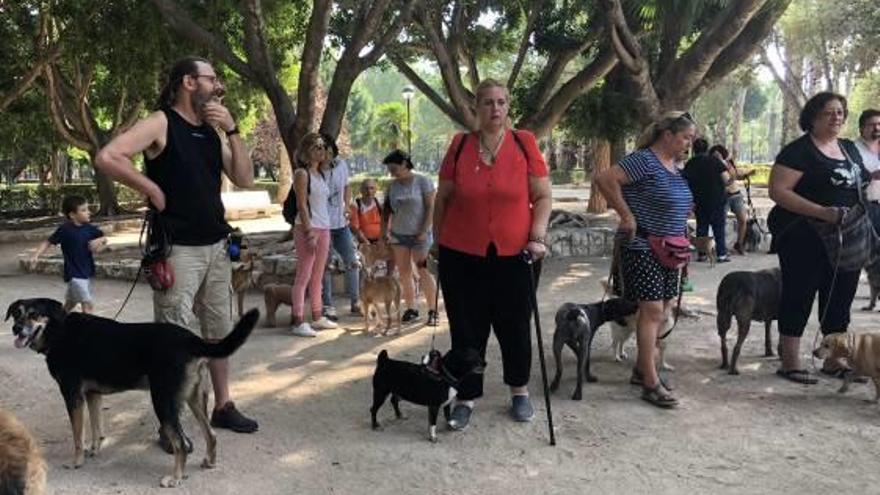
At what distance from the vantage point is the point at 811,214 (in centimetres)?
515

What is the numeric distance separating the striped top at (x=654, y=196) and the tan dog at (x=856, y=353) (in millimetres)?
1368

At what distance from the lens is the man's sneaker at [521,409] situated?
4.79 m

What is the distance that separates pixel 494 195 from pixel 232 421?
2.09 m

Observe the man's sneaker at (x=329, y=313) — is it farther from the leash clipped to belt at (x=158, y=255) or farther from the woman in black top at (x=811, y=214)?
the woman in black top at (x=811, y=214)

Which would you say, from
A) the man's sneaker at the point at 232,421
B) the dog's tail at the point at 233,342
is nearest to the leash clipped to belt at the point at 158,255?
the dog's tail at the point at 233,342

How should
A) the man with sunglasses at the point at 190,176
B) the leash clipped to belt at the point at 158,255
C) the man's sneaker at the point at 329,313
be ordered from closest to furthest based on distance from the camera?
1. the man with sunglasses at the point at 190,176
2. the leash clipped to belt at the point at 158,255
3. the man's sneaker at the point at 329,313

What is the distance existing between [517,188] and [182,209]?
1.88 metres

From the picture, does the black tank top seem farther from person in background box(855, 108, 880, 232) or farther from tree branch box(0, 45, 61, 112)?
tree branch box(0, 45, 61, 112)

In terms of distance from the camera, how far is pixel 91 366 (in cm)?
400

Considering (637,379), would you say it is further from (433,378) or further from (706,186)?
(706,186)

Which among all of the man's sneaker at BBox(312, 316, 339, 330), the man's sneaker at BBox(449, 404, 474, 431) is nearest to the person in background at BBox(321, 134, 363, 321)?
the man's sneaker at BBox(312, 316, 339, 330)

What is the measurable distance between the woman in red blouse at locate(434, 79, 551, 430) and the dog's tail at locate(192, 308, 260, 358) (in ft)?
4.49

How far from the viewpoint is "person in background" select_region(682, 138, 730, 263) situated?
1130 cm

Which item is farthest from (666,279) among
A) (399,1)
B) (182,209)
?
(399,1)
